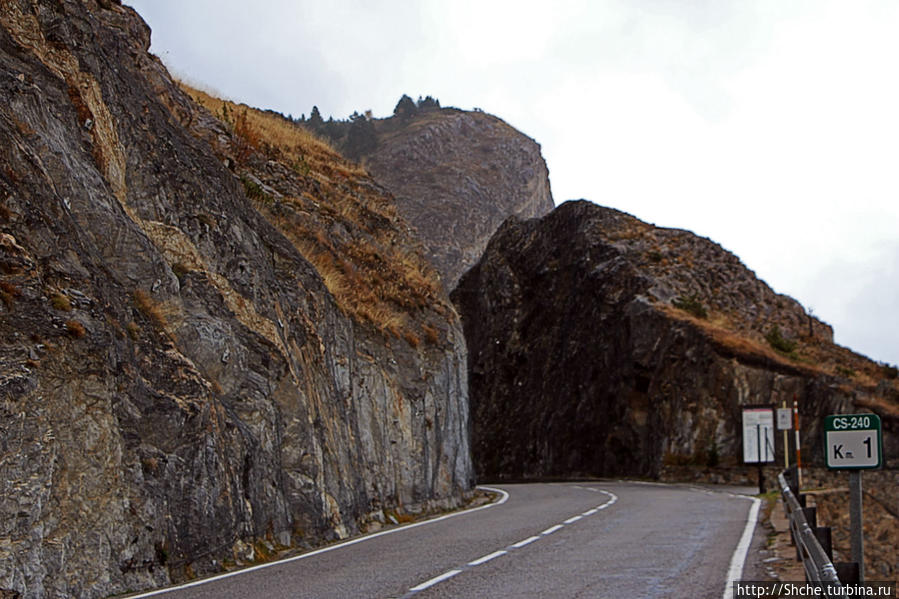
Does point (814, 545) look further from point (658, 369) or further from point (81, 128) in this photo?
point (658, 369)

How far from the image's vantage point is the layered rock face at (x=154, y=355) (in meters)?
10.0

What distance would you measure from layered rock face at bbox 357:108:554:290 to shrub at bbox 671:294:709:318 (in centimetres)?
6596

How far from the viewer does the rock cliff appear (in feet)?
416

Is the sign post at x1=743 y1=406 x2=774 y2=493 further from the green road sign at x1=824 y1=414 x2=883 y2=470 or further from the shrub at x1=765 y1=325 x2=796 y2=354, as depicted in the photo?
the green road sign at x1=824 y1=414 x2=883 y2=470

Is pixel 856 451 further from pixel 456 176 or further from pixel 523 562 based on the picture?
pixel 456 176

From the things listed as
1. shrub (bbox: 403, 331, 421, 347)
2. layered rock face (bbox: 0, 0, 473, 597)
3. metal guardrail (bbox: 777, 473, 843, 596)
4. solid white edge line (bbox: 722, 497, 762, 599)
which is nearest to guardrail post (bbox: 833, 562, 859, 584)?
metal guardrail (bbox: 777, 473, 843, 596)

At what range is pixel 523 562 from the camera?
39.8 feet

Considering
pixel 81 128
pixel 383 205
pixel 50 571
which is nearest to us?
pixel 50 571

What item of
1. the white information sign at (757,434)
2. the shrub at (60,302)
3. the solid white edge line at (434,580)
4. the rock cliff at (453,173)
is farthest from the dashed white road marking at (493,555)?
the rock cliff at (453,173)

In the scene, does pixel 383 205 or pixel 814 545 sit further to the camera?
pixel 383 205

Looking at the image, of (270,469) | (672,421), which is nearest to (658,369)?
(672,421)

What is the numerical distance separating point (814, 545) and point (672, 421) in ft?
122

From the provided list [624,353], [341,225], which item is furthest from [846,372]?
[341,225]

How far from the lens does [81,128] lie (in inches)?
560
